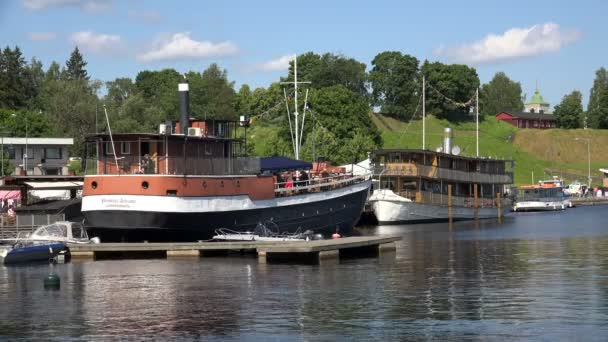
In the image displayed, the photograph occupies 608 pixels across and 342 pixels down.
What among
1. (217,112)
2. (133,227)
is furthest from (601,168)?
(133,227)

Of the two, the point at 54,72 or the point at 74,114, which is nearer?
the point at 74,114

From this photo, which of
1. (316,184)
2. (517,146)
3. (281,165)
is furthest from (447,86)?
(316,184)

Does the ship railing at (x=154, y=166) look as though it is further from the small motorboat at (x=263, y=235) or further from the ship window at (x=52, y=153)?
the ship window at (x=52, y=153)

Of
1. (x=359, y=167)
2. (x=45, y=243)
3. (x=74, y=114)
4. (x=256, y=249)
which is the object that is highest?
(x=74, y=114)

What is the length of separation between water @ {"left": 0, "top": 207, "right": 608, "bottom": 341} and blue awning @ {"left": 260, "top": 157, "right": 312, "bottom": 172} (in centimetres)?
1862

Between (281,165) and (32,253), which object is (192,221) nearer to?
(32,253)

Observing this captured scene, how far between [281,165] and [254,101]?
288ft

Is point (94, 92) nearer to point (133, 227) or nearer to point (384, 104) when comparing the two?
point (384, 104)

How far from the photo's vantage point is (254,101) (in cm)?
16212

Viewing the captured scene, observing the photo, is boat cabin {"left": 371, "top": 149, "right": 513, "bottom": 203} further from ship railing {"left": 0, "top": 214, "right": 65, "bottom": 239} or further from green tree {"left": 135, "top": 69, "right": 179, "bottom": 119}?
green tree {"left": 135, "top": 69, "right": 179, "bottom": 119}

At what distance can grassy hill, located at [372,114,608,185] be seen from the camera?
177m

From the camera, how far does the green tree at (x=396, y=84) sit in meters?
192

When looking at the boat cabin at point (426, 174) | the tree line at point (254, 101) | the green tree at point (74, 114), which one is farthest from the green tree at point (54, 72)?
the boat cabin at point (426, 174)

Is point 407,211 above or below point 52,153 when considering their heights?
below
